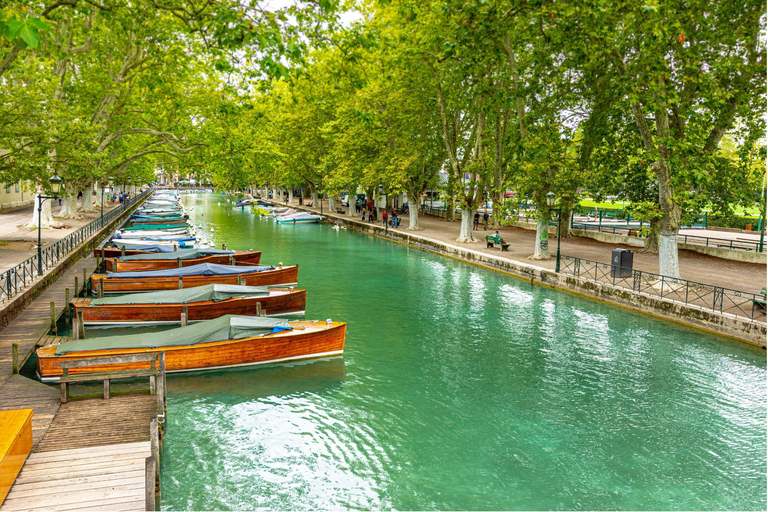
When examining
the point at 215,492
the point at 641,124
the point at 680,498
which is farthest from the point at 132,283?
the point at 641,124

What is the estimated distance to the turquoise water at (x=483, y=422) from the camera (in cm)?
894

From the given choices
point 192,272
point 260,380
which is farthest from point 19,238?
point 260,380

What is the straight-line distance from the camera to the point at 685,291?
67.2 feet

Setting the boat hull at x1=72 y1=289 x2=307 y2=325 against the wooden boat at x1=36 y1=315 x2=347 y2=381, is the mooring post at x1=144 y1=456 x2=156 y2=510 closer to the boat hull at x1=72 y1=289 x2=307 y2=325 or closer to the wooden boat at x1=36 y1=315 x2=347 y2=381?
the wooden boat at x1=36 y1=315 x2=347 y2=381

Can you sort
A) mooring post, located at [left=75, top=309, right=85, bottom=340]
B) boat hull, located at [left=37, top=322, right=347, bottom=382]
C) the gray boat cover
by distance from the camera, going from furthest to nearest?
the gray boat cover → mooring post, located at [left=75, top=309, right=85, bottom=340] → boat hull, located at [left=37, top=322, right=347, bottom=382]

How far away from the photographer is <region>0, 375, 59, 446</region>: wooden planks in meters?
9.74

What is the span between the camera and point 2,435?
7.27 meters

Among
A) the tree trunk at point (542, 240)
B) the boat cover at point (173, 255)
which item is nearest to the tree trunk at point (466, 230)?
the tree trunk at point (542, 240)

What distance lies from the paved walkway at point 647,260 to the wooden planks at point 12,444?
76.8ft

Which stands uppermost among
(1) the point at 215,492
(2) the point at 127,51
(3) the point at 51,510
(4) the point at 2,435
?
(2) the point at 127,51

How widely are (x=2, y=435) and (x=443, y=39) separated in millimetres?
27742

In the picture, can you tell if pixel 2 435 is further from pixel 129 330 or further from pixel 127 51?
pixel 127 51

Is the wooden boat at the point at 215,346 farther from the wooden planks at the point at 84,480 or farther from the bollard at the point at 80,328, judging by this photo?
the wooden planks at the point at 84,480

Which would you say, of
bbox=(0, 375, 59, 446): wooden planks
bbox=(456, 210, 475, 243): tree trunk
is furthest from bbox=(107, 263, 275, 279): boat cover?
bbox=(456, 210, 475, 243): tree trunk
